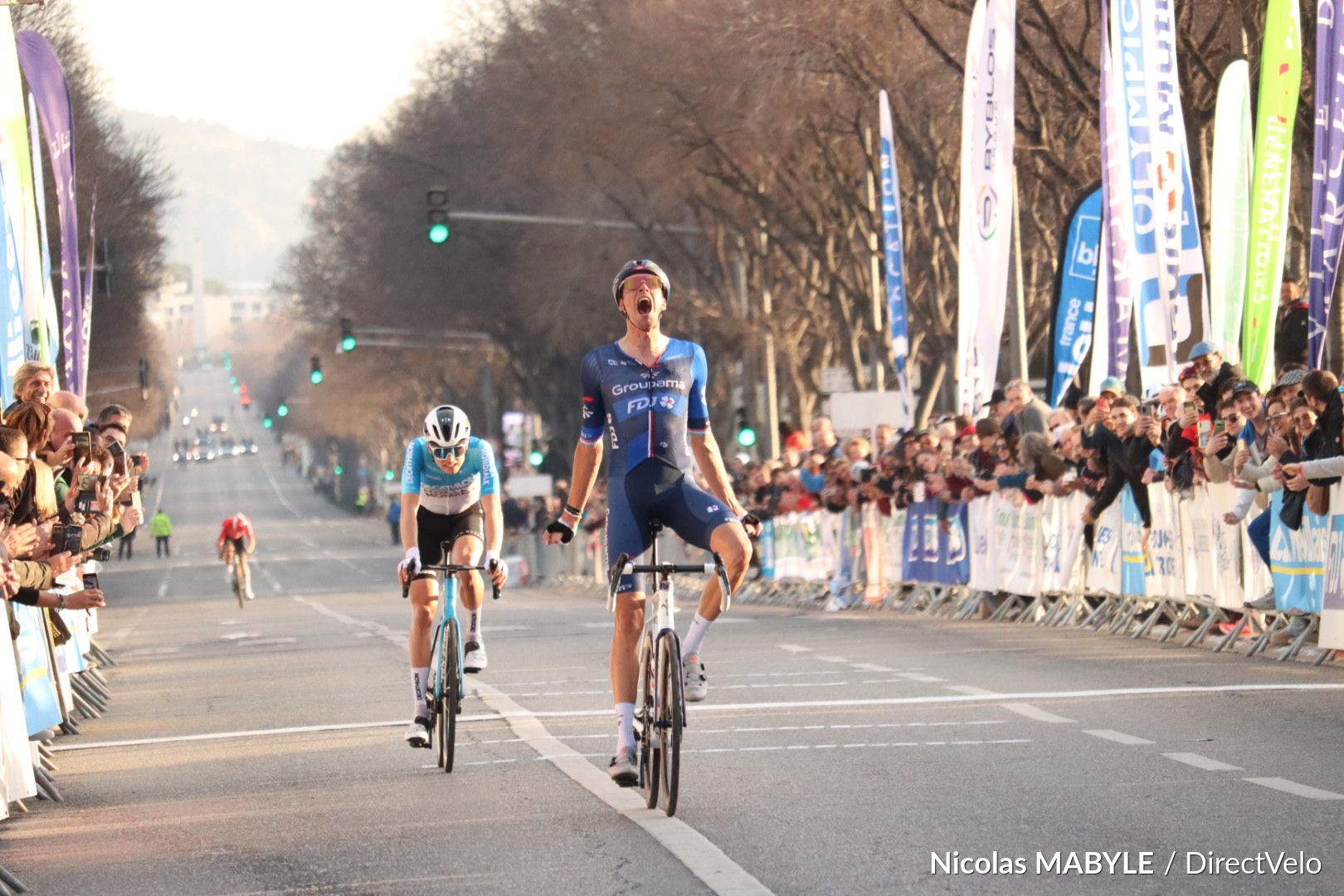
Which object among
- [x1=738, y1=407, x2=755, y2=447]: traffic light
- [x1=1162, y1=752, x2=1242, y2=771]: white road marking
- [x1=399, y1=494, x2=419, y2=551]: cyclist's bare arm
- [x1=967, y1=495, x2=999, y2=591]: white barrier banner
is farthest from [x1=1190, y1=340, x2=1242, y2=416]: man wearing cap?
[x1=738, y1=407, x2=755, y2=447]: traffic light

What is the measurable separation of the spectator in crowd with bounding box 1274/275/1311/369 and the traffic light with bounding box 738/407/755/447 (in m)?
23.6

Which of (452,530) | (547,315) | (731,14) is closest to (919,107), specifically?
A: (731,14)

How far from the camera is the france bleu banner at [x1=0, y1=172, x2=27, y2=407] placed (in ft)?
58.6

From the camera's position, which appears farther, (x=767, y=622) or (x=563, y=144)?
(x=563, y=144)

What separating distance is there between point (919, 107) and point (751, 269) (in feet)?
33.6

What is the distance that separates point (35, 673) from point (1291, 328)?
13.1 m

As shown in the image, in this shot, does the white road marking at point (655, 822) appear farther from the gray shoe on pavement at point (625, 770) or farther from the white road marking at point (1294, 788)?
the white road marking at point (1294, 788)

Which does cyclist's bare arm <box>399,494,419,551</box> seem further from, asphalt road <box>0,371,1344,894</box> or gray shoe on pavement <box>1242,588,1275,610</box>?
gray shoe on pavement <box>1242,588,1275,610</box>

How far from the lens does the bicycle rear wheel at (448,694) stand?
1166cm

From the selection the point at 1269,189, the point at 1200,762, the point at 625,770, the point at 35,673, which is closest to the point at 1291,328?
the point at 1269,189

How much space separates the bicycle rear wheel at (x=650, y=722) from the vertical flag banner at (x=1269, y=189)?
11.8m

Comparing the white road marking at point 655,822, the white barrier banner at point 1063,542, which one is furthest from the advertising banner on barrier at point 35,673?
the white barrier banner at point 1063,542

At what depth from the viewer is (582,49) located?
46.6 metres

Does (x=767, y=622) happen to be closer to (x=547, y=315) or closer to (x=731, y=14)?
(x=731, y=14)
